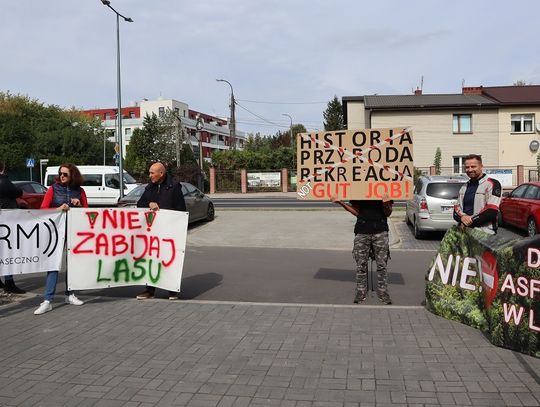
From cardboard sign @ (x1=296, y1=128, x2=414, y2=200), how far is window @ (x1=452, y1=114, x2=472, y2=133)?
3532 cm

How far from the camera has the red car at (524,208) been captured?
12.2 m

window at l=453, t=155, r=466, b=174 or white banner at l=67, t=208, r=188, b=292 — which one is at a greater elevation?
window at l=453, t=155, r=466, b=174

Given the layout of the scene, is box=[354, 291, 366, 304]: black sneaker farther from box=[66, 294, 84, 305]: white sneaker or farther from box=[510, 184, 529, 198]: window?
box=[510, 184, 529, 198]: window

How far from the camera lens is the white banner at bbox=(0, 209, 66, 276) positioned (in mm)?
6512

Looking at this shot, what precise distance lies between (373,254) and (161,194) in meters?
3.01

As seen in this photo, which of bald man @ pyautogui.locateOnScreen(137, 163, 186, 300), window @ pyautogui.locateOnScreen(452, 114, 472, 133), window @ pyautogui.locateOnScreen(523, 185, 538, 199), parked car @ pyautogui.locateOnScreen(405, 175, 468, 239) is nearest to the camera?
bald man @ pyautogui.locateOnScreen(137, 163, 186, 300)

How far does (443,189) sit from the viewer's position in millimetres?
13055

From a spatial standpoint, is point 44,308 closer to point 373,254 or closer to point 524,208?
point 373,254

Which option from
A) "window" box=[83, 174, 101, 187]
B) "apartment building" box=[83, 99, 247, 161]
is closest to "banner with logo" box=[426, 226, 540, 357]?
"window" box=[83, 174, 101, 187]

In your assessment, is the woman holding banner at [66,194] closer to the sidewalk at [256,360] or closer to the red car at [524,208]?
the sidewalk at [256,360]

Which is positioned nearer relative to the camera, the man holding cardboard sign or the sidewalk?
the sidewalk

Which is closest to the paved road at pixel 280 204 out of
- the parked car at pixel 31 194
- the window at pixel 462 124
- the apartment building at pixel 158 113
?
the parked car at pixel 31 194

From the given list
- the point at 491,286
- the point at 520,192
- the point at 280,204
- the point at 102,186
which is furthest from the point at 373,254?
the point at 102,186

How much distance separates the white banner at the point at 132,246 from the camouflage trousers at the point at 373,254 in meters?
2.35
